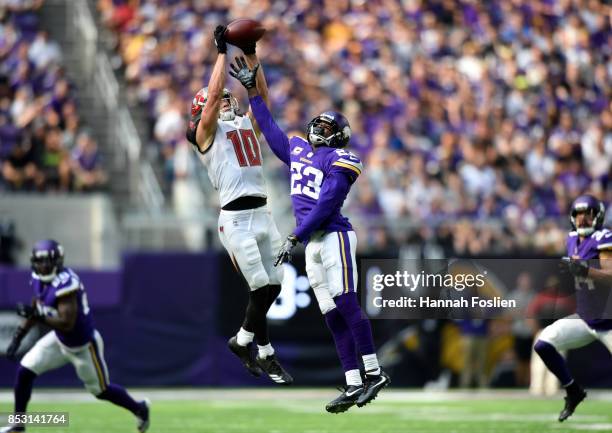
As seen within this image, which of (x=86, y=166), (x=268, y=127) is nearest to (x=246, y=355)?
(x=268, y=127)

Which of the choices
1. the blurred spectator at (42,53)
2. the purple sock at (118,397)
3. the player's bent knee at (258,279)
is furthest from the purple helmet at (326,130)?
the blurred spectator at (42,53)

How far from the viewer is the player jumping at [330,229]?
9297 millimetres

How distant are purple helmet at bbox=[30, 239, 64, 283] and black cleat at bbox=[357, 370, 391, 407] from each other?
2.97 meters

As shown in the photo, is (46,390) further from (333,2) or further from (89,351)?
(333,2)

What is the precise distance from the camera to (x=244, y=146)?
31.6 ft

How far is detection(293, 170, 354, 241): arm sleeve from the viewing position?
→ 9273mm

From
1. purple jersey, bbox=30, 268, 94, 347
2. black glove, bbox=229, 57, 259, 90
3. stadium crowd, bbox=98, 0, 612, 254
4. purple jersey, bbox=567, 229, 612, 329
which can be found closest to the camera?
black glove, bbox=229, 57, 259, 90

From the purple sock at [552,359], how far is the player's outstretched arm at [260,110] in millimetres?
2982

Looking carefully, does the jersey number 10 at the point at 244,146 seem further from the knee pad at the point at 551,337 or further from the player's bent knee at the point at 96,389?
the knee pad at the point at 551,337

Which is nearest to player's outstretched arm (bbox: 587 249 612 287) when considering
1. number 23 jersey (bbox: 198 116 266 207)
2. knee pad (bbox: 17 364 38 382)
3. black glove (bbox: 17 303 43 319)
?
number 23 jersey (bbox: 198 116 266 207)

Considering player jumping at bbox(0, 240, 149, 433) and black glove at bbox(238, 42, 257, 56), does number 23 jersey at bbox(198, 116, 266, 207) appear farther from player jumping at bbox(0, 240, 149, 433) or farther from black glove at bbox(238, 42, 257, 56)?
player jumping at bbox(0, 240, 149, 433)

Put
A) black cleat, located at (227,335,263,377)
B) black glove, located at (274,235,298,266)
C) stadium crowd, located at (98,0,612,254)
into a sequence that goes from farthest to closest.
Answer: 1. stadium crowd, located at (98,0,612,254)
2. black cleat, located at (227,335,263,377)
3. black glove, located at (274,235,298,266)

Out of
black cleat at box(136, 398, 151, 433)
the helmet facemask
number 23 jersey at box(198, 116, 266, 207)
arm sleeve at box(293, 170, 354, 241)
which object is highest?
number 23 jersey at box(198, 116, 266, 207)

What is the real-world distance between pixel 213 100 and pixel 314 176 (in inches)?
37.8
